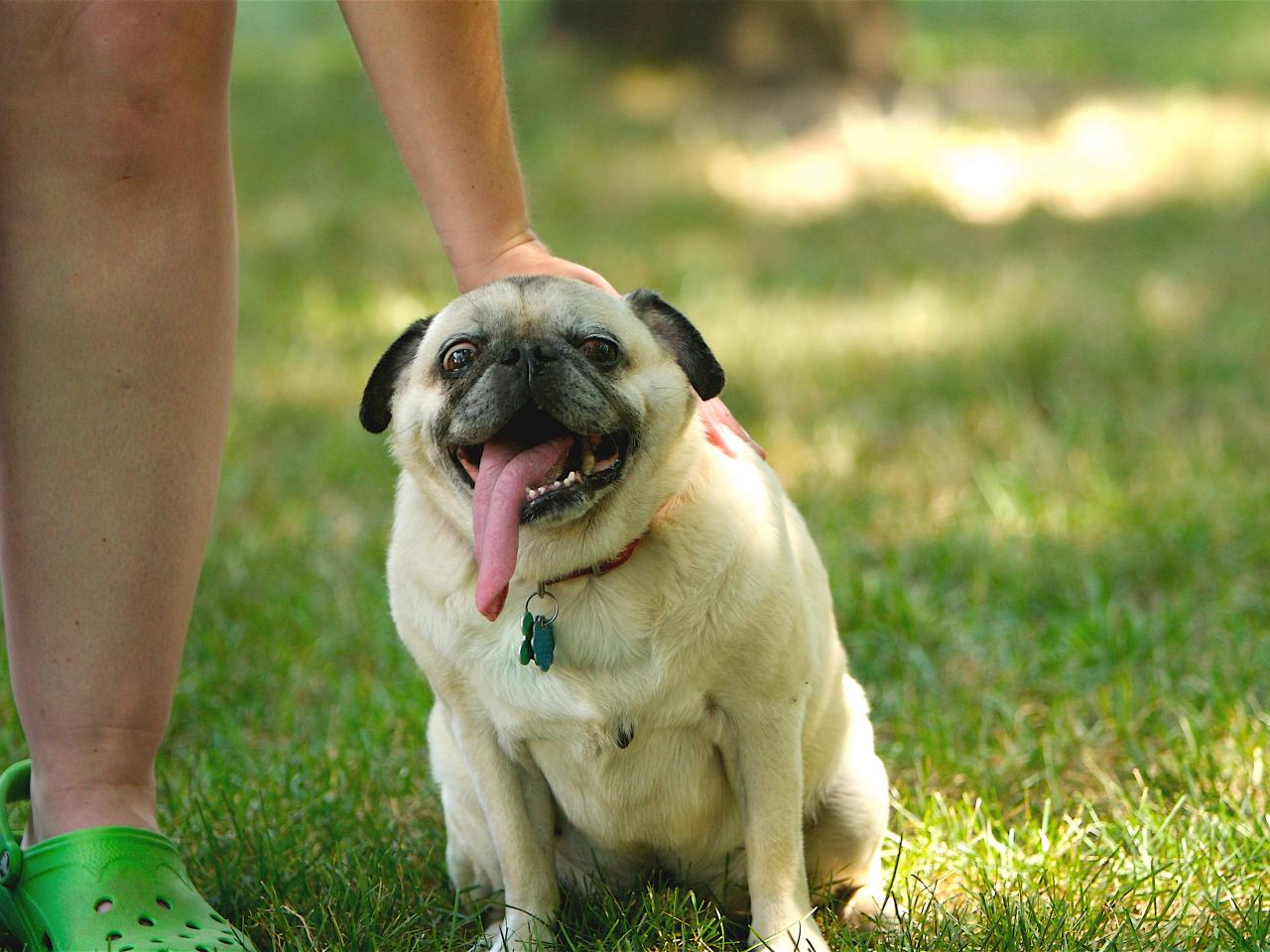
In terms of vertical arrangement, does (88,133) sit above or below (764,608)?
above

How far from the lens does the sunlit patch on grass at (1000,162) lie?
7668 mm

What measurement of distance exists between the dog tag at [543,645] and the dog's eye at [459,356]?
0.42m

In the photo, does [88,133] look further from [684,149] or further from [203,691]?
[684,149]

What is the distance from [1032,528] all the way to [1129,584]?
336 millimetres

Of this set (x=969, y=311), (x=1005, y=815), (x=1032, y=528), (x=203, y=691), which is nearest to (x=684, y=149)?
(x=969, y=311)

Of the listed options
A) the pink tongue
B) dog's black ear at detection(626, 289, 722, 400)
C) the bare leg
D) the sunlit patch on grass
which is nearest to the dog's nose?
the pink tongue

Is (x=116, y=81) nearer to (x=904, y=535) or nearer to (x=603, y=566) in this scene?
(x=603, y=566)

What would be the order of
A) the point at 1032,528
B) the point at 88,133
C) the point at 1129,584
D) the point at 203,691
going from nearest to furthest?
the point at 88,133 → the point at 203,691 → the point at 1129,584 → the point at 1032,528

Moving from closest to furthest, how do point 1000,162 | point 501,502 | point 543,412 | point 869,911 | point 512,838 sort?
point 501,502 → point 543,412 → point 512,838 → point 869,911 → point 1000,162

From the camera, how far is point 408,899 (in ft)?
8.06

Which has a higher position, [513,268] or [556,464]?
[513,268]

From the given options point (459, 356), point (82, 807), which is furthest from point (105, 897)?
point (459, 356)

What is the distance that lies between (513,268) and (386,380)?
0.28 metres

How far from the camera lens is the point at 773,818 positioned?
2256mm
